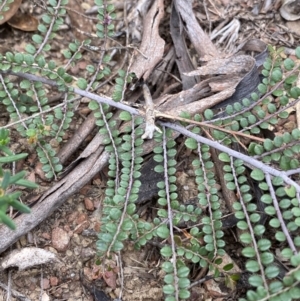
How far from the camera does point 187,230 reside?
2.65m

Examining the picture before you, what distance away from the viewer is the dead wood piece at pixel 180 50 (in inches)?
116

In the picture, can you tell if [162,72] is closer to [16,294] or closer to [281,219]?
[281,219]

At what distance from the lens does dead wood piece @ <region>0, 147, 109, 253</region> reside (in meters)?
2.54

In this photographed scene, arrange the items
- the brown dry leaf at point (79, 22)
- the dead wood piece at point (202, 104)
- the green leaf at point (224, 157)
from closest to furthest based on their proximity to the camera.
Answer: the green leaf at point (224, 157) < the dead wood piece at point (202, 104) < the brown dry leaf at point (79, 22)

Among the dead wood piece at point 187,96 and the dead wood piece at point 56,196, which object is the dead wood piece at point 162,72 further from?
the dead wood piece at point 56,196

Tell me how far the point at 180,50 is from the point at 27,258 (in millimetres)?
1567

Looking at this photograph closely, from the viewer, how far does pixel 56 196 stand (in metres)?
2.62

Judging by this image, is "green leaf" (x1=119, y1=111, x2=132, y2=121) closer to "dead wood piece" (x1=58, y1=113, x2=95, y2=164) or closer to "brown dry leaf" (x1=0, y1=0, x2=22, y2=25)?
"dead wood piece" (x1=58, y1=113, x2=95, y2=164)

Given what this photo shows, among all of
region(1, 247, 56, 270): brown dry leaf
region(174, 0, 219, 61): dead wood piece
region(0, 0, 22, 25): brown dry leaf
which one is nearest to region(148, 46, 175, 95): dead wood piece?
region(174, 0, 219, 61): dead wood piece

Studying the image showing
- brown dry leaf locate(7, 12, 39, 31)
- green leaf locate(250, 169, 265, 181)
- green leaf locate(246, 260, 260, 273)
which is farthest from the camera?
brown dry leaf locate(7, 12, 39, 31)

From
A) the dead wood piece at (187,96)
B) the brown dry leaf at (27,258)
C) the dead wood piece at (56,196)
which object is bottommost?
the brown dry leaf at (27,258)

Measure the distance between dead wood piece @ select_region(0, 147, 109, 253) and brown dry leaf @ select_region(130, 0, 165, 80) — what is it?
0.56 metres

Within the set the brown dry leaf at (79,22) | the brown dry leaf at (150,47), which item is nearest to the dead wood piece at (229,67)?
the brown dry leaf at (150,47)

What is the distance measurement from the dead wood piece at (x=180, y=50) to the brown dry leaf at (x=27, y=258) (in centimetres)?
129
